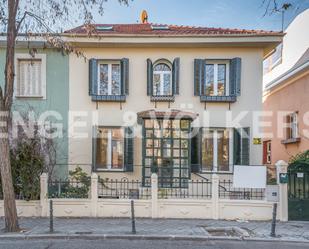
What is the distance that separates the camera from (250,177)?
34.0ft

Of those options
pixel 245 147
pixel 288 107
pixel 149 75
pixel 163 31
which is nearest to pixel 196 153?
pixel 245 147

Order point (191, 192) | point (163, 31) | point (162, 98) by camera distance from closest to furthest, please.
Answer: point (191, 192) → point (162, 98) → point (163, 31)

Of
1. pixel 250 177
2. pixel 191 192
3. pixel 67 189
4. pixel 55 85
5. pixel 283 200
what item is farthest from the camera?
pixel 55 85

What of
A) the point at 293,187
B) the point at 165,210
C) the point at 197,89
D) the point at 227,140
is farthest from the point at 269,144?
the point at 165,210

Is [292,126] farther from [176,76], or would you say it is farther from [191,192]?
[191,192]

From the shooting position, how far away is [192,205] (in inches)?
400

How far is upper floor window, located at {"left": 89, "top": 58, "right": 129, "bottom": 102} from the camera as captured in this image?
13391mm

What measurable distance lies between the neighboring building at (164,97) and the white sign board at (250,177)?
2701mm

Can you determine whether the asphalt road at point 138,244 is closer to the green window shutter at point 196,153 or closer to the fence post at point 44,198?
the fence post at point 44,198

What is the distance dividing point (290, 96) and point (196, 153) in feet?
23.2

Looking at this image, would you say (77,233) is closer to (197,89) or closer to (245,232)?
(245,232)

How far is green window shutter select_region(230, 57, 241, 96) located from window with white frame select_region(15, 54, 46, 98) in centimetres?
771

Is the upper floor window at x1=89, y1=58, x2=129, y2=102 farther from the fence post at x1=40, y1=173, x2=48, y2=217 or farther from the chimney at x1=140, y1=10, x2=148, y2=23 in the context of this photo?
the chimney at x1=140, y1=10, x2=148, y2=23

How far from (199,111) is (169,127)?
1.46 meters
